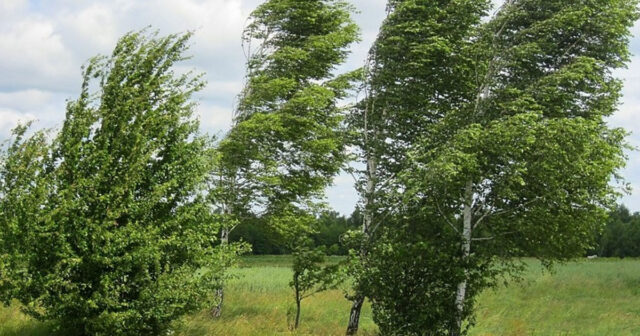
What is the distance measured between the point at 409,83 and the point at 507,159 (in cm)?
555

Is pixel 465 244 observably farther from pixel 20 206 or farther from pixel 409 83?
pixel 20 206

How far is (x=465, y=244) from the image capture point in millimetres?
17359

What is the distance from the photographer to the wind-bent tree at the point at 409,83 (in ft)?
67.6

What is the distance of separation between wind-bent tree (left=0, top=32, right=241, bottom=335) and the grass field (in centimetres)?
298

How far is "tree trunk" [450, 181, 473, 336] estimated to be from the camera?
55.4 ft

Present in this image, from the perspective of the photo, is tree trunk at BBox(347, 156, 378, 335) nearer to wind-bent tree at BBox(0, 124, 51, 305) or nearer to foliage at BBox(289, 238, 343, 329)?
foliage at BBox(289, 238, 343, 329)

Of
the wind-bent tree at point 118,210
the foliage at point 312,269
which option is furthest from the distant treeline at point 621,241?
the wind-bent tree at point 118,210

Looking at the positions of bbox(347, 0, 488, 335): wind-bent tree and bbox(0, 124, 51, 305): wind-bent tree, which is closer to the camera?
bbox(0, 124, 51, 305): wind-bent tree

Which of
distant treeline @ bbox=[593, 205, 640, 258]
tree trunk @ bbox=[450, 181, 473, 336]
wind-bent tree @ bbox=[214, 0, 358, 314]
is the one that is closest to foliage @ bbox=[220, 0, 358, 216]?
wind-bent tree @ bbox=[214, 0, 358, 314]

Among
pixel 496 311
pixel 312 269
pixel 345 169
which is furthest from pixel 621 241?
pixel 312 269

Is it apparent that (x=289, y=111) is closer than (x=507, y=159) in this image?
No

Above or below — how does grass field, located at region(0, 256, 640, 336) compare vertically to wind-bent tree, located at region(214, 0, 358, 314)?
below

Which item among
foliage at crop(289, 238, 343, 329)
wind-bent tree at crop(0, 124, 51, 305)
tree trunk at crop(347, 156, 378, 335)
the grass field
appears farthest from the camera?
tree trunk at crop(347, 156, 378, 335)

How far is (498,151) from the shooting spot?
16.4 meters
